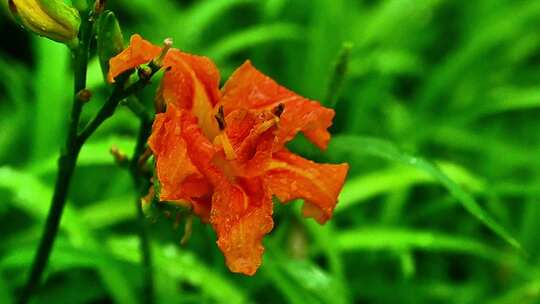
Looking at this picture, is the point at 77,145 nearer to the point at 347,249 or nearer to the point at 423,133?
the point at 347,249

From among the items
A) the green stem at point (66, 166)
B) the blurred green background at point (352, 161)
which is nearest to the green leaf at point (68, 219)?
the blurred green background at point (352, 161)

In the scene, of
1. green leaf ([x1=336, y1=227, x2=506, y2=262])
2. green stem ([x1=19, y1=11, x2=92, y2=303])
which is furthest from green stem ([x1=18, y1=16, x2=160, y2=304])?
green leaf ([x1=336, y1=227, x2=506, y2=262])

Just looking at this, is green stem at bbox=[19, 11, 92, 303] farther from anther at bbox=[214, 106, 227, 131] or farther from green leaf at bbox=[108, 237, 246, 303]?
green leaf at bbox=[108, 237, 246, 303]

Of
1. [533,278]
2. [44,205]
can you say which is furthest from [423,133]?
[44,205]

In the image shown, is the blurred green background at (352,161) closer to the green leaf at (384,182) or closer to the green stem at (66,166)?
the green leaf at (384,182)

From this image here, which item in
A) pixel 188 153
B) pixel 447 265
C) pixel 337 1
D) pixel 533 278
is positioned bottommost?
pixel 447 265

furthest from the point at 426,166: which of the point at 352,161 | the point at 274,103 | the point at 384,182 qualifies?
the point at 352,161

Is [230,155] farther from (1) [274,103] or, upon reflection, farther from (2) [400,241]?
(2) [400,241]
